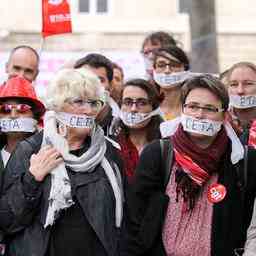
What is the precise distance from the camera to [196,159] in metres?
4.43

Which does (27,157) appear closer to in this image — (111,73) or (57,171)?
(57,171)

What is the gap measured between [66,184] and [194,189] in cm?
67

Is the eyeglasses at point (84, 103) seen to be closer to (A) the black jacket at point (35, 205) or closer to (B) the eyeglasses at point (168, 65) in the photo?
(A) the black jacket at point (35, 205)

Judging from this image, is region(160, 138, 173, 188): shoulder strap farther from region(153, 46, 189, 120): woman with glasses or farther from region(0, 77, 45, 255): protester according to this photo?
region(153, 46, 189, 120): woman with glasses

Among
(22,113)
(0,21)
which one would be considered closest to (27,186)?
(22,113)

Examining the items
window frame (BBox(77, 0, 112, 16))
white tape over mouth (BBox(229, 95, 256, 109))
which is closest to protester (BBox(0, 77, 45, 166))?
white tape over mouth (BBox(229, 95, 256, 109))

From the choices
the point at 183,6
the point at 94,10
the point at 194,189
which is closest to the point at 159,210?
the point at 194,189

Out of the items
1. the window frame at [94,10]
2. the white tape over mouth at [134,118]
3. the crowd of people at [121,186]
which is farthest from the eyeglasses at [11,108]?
the window frame at [94,10]

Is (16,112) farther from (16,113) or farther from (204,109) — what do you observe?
(204,109)

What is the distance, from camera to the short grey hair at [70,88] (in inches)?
177

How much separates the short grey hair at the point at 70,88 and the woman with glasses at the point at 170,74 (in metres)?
1.60

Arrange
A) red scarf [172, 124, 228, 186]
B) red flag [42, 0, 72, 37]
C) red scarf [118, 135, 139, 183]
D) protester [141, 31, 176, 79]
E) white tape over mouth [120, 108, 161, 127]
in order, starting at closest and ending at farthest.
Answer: red scarf [172, 124, 228, 186], red scarf [118, 135, 139, 183], white tape over mouth [120, 108, 161, 127], protester [141, 31, 176, 79], red flag [42, 0, 72, 37]

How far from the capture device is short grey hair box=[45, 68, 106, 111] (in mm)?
4500

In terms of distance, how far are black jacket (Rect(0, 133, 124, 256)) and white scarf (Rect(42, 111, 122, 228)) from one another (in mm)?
37
